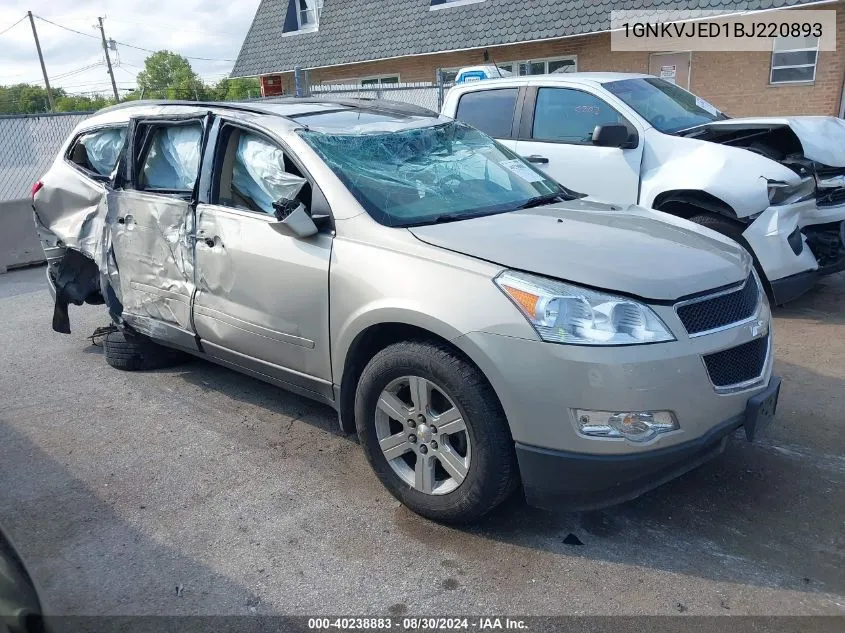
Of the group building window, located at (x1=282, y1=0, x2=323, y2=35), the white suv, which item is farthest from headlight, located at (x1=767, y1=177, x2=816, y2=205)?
building window, located at (x1=282, y1=0, x2=323, y2=35)

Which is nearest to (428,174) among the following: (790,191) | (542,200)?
(542,200)

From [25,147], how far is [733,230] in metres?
9.57

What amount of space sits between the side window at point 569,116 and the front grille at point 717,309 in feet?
11.2

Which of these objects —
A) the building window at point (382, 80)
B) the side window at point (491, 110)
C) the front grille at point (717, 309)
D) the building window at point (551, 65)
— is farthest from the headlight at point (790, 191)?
the building window at point (382, 80)

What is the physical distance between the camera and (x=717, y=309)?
2.92 m

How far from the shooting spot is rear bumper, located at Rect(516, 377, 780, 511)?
2699 millimetres

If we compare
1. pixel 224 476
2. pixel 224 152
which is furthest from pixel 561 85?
pixel 224 476

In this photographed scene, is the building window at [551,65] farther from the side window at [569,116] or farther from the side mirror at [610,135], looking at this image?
the side mirror at [610,135]

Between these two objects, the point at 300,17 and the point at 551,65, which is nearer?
the point at 551,65

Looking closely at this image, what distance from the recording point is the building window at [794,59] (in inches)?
469

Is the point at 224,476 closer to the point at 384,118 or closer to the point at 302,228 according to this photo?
the point at 302,228

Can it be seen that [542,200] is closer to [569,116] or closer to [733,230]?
[733,230]

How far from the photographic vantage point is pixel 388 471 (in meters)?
3.28

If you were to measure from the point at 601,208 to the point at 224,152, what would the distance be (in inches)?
85.6
